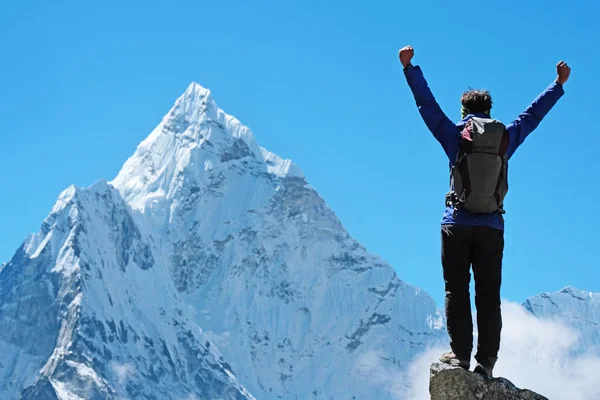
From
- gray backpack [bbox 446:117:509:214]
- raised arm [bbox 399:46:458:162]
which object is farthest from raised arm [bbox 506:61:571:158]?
raised arm [bbox 399:46:458:162]

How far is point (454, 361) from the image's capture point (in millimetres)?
11133

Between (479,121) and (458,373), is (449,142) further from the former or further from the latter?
(458,373)

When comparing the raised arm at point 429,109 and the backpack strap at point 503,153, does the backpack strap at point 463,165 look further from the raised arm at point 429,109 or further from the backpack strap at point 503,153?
the backpack strap at point 503,153

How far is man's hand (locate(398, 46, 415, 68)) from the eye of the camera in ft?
38.0

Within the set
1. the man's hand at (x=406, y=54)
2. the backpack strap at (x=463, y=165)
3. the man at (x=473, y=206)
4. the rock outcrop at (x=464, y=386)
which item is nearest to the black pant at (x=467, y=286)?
the man at (x=473, y=206)

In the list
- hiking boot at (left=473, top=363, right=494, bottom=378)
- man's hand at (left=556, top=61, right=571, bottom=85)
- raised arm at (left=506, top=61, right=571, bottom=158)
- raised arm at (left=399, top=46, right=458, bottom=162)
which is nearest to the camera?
hiking boot at (left=473, top=363, right=494, bottom=378)

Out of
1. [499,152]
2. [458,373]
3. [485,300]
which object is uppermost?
[499,152]

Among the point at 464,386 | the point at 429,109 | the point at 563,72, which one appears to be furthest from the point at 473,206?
the point at 563,72

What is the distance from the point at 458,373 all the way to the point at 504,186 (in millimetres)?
1448

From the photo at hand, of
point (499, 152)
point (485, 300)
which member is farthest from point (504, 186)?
point (485, 300)

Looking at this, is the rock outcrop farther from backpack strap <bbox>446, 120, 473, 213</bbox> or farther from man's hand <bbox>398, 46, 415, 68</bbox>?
man's hand <bbox>398, 46, 415, 68</bbox>

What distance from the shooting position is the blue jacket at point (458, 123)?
11.2 meters

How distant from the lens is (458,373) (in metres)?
10.8

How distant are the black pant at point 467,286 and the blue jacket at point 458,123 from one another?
10cm
